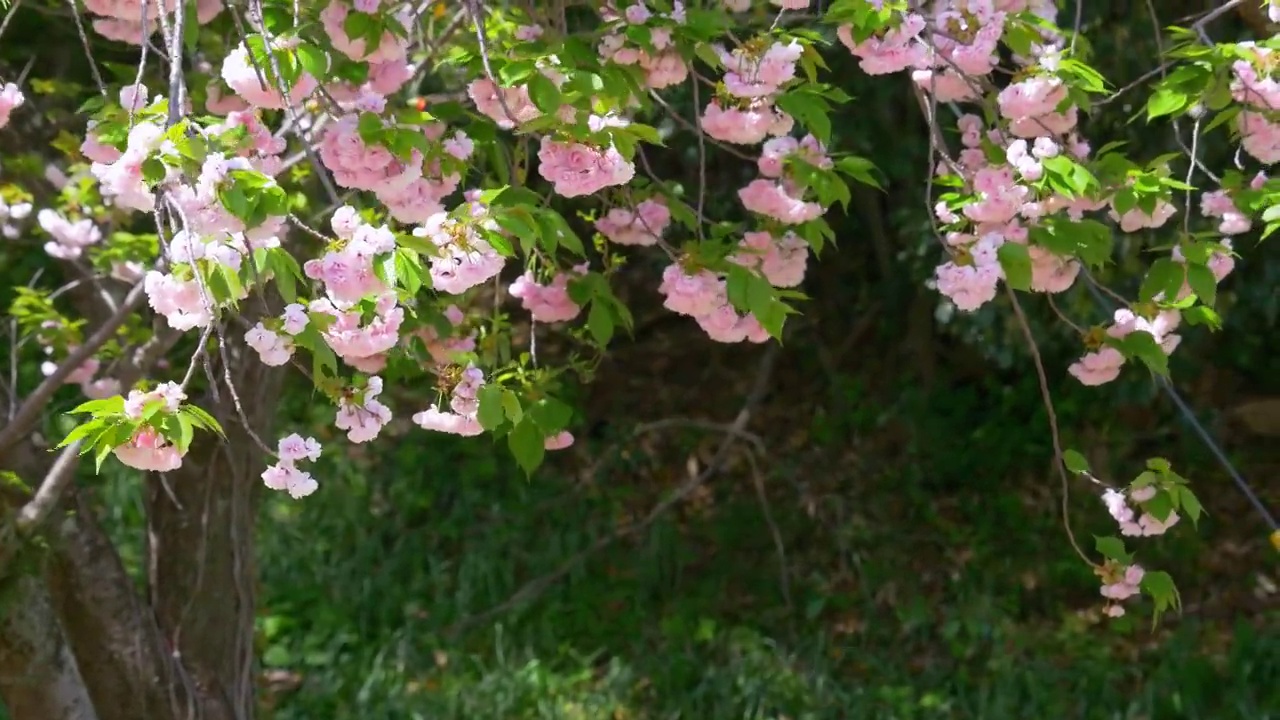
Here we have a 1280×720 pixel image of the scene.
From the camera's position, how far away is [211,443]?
2.84m

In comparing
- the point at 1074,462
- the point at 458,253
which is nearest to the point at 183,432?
the point at 458,253

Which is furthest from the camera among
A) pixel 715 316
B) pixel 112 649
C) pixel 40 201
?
pixel 40 201

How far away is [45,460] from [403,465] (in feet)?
7.61

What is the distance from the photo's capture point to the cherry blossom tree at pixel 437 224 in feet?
4.85

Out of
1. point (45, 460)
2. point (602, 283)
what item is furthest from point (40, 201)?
point (602, 283)

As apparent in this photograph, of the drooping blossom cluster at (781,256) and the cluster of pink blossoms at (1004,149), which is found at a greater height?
the cluster of pink blossoms at (1004,149)

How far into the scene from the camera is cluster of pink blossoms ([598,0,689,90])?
6.10 feet

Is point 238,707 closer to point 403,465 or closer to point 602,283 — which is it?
point 602,283

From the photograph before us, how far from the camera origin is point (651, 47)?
1.87 meters

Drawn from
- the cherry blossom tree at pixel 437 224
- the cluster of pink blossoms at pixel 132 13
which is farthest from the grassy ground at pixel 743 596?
the cluster of pink blossoms at pixel 132 13

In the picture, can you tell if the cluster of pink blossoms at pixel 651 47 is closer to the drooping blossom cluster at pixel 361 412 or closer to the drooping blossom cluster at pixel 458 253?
the drooping blossom cluster at pixel 458 253

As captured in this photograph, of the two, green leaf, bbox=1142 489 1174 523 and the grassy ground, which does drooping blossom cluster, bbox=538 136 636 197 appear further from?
the grassy ground

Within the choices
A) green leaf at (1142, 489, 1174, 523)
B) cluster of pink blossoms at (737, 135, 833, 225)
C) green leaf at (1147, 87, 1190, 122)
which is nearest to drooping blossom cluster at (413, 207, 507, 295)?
cluster of pink blossoms at (737, 135, 833, 225)

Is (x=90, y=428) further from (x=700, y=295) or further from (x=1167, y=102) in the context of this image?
(x=1167, y=102)
